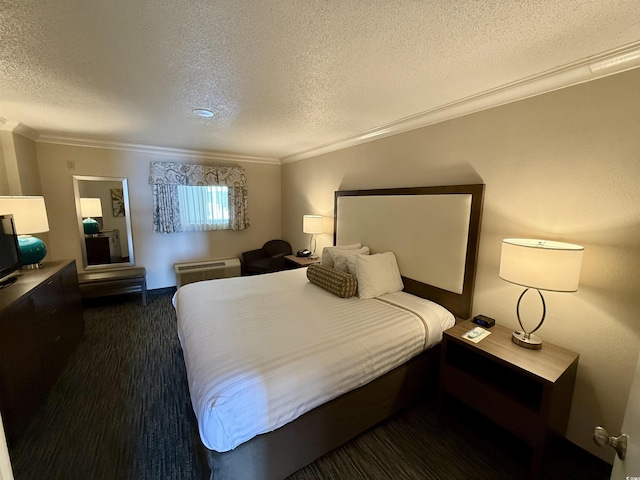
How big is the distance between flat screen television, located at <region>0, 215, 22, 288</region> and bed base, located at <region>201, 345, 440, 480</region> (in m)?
2.13

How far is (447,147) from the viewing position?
2318mm

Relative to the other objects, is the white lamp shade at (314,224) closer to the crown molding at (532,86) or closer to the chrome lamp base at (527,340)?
the crown molding at (532,86)

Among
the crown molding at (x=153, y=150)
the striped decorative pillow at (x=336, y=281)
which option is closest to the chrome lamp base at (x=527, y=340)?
the striped decorative pillow at (x=336, y=281)

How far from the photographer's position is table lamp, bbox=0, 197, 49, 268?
236cm

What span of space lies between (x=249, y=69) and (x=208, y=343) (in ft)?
5.67

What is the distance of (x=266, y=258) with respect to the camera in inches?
189

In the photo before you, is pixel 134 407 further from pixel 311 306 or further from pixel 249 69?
pixel 249 69

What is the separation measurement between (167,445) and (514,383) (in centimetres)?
224

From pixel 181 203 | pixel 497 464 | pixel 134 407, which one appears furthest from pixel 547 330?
pixel 181 203

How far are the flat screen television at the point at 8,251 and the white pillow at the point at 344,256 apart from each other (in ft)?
8.78

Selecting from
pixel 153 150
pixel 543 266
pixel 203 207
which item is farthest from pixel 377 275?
pixel 153 150

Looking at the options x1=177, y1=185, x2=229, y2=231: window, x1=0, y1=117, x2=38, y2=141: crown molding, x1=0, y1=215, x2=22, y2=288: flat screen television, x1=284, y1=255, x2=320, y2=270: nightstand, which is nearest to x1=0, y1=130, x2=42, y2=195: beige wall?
x1=0, y1=117, x2=38, y2=141: crown molding

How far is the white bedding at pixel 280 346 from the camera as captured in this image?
1.26 metres

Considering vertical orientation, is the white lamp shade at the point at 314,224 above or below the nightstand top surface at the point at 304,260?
above
